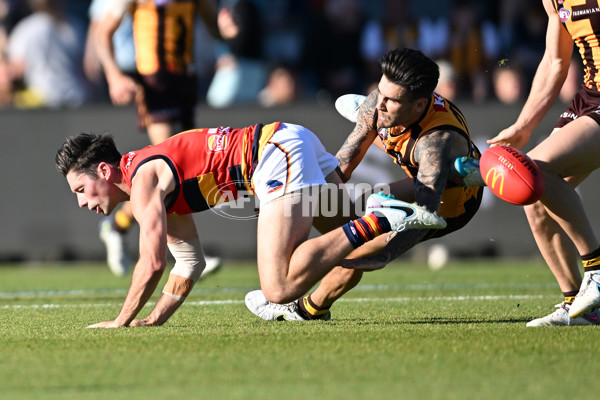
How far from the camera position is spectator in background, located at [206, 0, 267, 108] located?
1290 centimetres

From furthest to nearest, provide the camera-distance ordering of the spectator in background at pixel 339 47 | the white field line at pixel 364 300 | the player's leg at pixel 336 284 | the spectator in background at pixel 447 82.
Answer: the spectator in background at pixel 339 47 → the spectator in background at pixel 447 82 → the white field line at pixel 364 300 → the player's leg at pixel 336 284

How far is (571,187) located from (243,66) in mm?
7875

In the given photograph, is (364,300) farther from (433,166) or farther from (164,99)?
(164,99)

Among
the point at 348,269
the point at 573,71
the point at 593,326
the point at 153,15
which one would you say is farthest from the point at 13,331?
the point at 573,71

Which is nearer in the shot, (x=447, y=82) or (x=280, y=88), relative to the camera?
(x=447, y=82)

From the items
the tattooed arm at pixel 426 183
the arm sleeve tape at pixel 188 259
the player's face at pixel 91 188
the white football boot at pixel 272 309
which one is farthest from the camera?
the white football boot at pixel 272 309

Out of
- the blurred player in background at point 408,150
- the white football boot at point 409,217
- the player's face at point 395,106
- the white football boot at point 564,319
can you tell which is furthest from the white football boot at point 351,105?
the white football boot at point 564,319

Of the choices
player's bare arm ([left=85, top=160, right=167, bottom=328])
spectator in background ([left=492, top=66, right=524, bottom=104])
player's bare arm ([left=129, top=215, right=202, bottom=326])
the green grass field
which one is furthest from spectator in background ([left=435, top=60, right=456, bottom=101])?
player's bare arm ([left=85, top=160, right=167, bottom=328])

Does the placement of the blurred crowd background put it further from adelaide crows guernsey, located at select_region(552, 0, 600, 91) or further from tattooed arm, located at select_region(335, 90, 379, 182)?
adelaide crows guernsey, located at select_region(552, 0, 600, 91)

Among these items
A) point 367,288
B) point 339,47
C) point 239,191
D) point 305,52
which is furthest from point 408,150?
point 305,52

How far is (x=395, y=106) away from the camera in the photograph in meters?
5.89

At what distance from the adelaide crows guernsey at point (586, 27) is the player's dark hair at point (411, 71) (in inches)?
31.4

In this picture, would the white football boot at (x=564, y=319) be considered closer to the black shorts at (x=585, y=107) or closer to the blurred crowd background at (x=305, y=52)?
the black shorts at (x=585, y=107)

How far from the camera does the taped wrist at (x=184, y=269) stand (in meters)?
6.00
